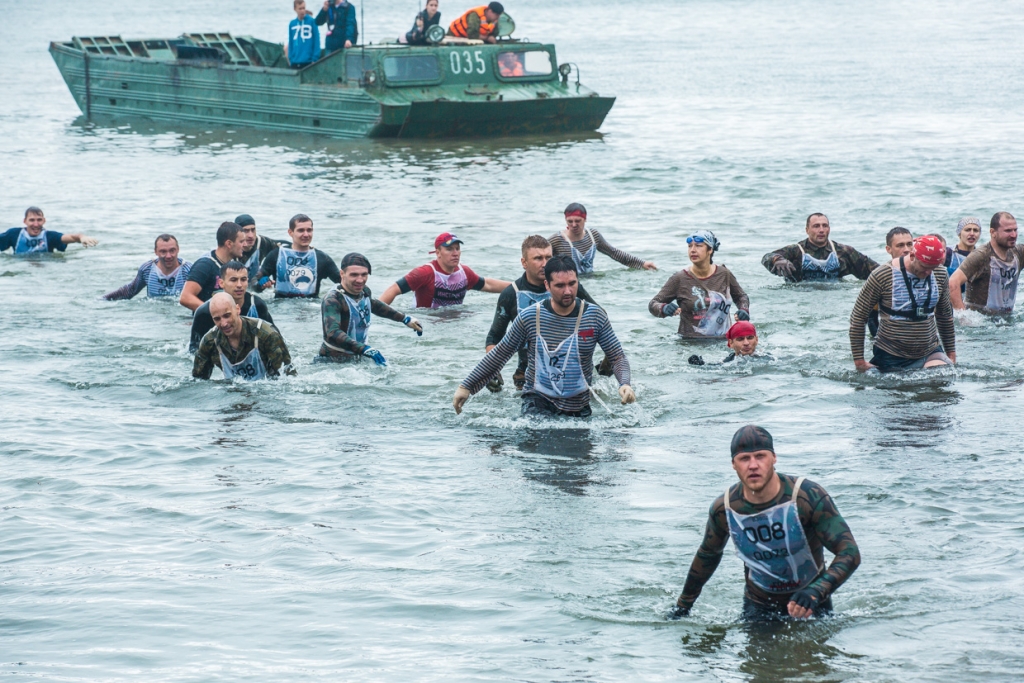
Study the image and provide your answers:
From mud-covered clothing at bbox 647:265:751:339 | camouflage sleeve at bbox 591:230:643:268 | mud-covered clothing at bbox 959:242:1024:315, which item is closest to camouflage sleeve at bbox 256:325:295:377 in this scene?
mud-covered clothing at bbox 647:265:751:339

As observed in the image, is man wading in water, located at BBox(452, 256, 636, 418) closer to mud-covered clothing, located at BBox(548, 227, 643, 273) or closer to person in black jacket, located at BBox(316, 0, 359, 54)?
mud-covered clothing, located at BBox(548, 227, 643, 273)

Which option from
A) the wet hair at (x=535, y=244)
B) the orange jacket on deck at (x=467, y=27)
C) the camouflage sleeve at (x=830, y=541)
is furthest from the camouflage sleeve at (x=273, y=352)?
the orange jacket on deck at (x=467, y=27)

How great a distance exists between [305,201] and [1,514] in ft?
57.8

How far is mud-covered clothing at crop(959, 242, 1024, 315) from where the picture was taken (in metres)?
14.5

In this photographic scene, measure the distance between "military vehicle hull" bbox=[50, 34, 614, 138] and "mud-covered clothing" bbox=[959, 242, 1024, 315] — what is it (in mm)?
19780

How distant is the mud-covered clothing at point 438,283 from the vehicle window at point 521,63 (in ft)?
61.6

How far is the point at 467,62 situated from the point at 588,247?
54.7ft

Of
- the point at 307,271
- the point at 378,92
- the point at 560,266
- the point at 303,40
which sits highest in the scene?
the point at 303,40

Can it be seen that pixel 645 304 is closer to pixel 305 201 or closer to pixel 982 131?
pixel 305 201

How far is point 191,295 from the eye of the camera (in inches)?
567

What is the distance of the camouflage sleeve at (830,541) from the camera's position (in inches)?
261

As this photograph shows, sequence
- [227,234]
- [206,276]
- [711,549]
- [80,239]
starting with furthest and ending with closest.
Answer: [80,239] → [206,276] → [227,234] → [711,549]

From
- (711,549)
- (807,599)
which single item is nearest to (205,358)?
(711,549)

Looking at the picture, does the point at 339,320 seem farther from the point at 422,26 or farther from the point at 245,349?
the point at 422,26
